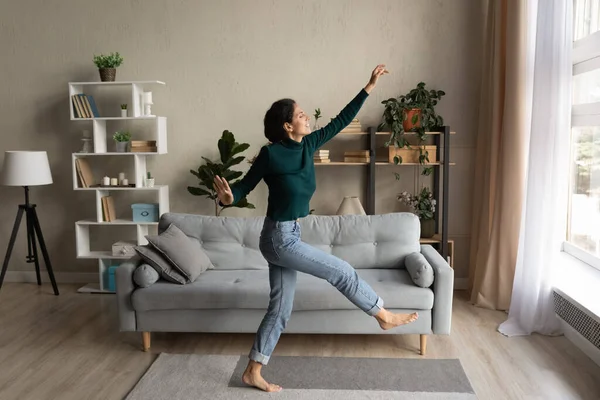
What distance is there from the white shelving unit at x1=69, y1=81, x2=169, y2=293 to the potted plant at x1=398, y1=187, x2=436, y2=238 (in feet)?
6.95

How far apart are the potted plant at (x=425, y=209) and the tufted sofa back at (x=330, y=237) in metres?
0.79

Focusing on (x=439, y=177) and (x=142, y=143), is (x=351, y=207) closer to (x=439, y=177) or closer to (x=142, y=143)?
(x=439, y=177)

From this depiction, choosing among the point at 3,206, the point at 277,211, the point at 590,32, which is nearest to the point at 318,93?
the point at 590,32

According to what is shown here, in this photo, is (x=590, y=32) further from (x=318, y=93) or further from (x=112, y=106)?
(x=112, y=106)

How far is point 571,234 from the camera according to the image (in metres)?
4.61

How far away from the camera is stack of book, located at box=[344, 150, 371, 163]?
5071 mm

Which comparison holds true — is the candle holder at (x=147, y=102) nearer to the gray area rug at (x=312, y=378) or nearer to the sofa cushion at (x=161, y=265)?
the sofa cushion at (x=161, y=265)

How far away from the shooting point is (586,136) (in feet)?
14.0

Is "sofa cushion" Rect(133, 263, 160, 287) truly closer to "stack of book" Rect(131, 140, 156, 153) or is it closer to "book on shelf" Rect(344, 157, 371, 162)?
"stack of book" Rect(131, 140, 156, 153)

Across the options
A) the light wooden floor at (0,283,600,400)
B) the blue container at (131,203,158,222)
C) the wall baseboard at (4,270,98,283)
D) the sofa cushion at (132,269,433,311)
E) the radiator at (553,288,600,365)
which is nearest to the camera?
the light wooden floor at (0,283,600,400)

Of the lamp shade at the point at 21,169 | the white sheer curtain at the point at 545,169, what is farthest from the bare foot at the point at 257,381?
the lamp shade at the point at 21,169

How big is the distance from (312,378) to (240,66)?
2.95 m

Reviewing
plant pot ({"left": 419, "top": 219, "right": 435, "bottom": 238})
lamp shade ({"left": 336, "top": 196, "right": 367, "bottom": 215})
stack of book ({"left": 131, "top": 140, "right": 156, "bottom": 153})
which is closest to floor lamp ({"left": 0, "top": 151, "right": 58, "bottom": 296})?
→ stack of book ({"left": 131, "top": 140, "right": 156, "bottom": 153})

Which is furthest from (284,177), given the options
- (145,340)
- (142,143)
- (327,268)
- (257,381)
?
(142,143)
